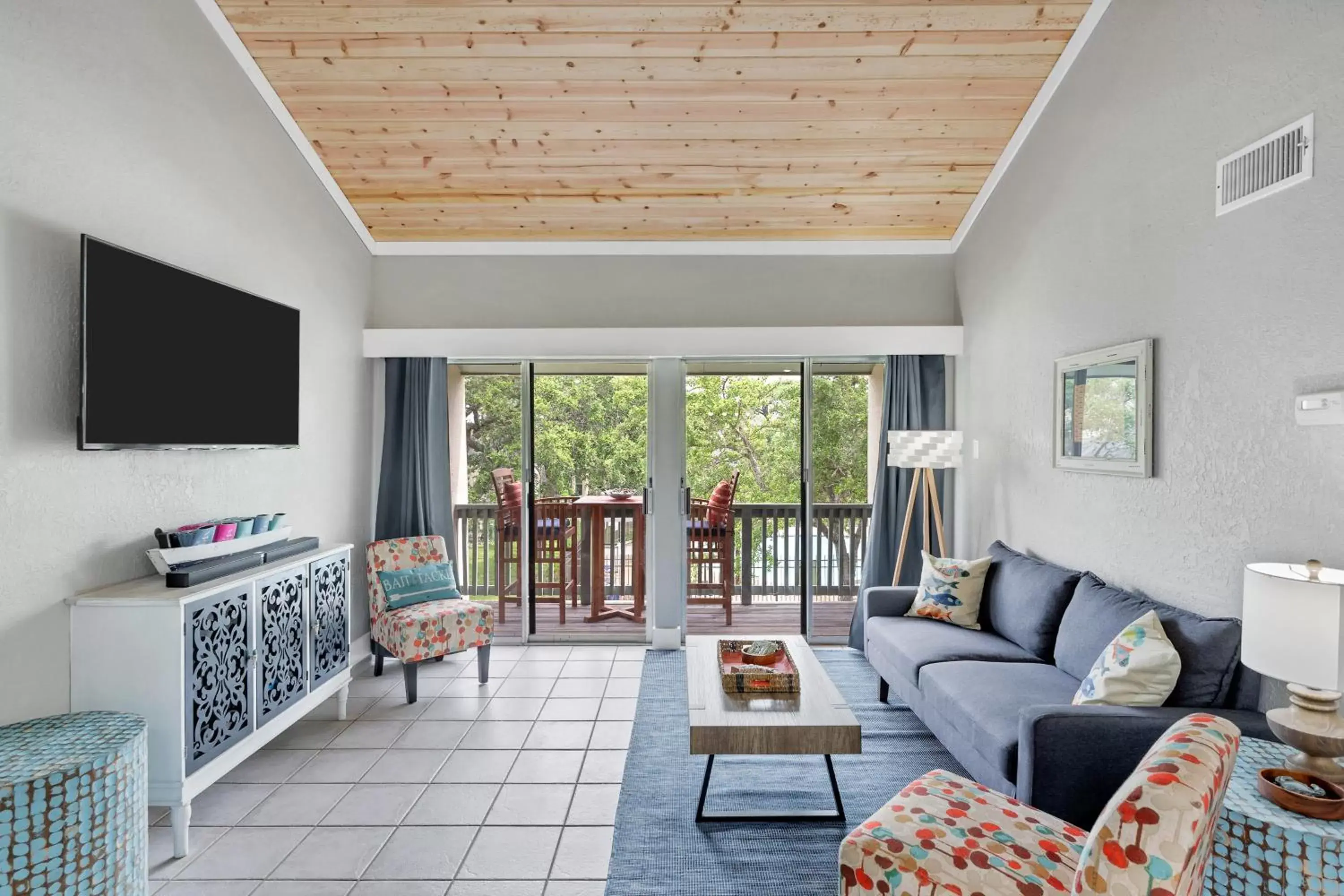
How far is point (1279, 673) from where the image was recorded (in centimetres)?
183

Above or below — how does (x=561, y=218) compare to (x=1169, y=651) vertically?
above

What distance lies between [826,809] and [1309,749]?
1490 mm

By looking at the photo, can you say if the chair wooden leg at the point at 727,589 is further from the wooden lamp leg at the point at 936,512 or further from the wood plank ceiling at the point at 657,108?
the wood plank ceiling at the point at 657,108

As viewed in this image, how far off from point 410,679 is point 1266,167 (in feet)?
13.8

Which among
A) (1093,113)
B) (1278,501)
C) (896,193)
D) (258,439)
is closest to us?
(1278,501)

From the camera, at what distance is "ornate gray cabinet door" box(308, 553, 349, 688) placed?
344 centimetres

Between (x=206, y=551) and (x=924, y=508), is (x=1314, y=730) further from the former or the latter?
(x=206, y=551)

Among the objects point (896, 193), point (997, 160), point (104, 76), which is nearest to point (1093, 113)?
point (997, 160)

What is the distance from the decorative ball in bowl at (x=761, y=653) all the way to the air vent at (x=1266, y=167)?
2293 millimetres

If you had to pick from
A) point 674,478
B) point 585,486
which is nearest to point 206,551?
point 585,486

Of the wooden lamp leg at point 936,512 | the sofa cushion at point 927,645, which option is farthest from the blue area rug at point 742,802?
the wooden lamp leg at point 936,512

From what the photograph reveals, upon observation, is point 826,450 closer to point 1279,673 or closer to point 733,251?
point 733,251

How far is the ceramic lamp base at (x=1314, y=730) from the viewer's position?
180 cm

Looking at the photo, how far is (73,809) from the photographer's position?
6.31 feet
